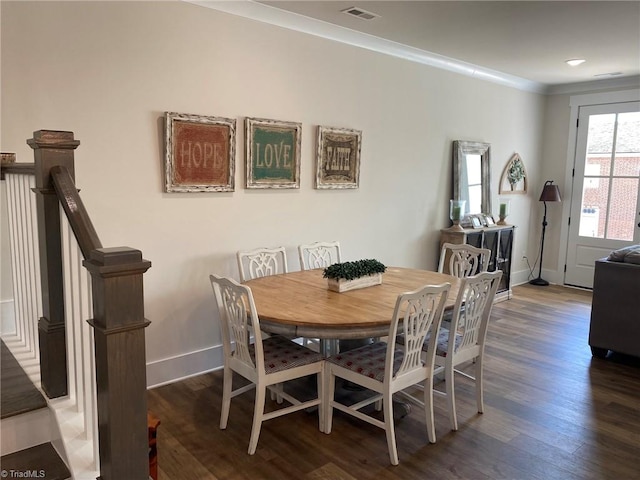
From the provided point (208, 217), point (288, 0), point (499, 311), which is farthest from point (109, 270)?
point (499, 311)

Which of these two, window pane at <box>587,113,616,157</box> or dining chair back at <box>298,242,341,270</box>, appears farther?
window pane at <box>587,113,616,157</box>

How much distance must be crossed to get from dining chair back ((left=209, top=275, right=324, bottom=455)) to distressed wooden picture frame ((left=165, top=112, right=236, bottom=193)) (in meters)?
0.95

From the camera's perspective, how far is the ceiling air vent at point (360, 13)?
3521 mm

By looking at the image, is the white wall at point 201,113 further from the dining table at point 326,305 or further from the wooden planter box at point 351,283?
the wooden planter box at point 351,283

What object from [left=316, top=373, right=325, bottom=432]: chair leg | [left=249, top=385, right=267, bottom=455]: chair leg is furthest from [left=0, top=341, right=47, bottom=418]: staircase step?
[left=316, top=373, right=325, bottom=432]: chair leg

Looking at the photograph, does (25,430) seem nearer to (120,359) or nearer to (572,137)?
(120,359)

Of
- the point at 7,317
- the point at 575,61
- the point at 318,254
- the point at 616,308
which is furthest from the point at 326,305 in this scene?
the point at 575,61

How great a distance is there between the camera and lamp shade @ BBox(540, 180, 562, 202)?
20.9 ft

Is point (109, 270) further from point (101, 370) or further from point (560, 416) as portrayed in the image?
point (560, 416)

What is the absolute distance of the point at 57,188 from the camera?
161cm

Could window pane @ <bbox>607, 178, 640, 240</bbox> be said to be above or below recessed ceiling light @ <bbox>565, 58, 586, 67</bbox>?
below

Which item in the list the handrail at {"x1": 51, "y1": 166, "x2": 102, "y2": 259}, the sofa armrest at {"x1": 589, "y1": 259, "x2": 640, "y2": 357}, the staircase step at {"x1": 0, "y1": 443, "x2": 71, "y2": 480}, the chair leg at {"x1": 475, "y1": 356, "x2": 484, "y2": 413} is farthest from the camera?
the sofa armrest at {"x1": 589, "y1": 259, "x2": 640, "y2": 357}

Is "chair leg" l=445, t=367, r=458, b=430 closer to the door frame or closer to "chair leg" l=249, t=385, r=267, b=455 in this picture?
"chair leg" l=249, t=385, r=267, b=455

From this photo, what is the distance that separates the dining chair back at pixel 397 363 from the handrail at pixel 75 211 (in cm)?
143
